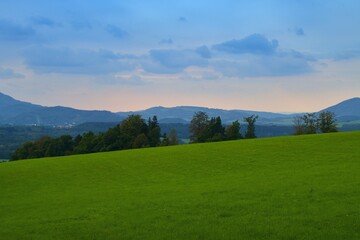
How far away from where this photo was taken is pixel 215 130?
118 metres

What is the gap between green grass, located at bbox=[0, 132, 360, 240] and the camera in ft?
50.7

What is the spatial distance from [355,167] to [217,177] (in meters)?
10.9

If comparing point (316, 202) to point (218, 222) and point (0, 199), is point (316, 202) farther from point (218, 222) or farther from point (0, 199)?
point (0, 199)

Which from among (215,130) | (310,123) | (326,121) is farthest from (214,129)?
(326,121)

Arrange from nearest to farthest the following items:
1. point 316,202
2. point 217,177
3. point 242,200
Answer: point 316,202
point 242,200
point 217,177

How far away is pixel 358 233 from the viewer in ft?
44.1

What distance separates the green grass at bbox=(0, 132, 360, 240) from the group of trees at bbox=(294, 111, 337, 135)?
6803 cm

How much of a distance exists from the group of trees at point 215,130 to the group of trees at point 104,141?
417 inches

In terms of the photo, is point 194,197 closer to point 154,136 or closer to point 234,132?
point 234,132

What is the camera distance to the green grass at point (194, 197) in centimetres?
1545

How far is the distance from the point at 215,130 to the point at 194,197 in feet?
312

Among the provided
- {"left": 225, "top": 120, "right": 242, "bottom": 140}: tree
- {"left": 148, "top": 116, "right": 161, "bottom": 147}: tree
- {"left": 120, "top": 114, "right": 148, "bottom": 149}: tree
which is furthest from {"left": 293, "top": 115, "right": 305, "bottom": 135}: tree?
{"left": 120, "top": 114, "right": 148, "bottom": 149}: tree

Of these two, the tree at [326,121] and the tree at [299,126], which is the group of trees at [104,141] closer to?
the tree at [299,126]

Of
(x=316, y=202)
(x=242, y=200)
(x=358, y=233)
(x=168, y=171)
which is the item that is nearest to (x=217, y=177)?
(x=168, y=171)
